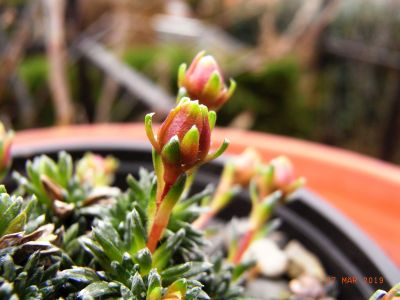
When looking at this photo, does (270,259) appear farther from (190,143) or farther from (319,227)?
(190,143)

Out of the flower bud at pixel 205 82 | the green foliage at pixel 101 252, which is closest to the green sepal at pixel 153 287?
the green foliage at pixel 101 252


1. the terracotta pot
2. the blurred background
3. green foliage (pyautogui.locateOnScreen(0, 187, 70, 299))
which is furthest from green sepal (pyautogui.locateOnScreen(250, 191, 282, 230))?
the blurred background

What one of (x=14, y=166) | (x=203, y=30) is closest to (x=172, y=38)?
(x=203, y=30)

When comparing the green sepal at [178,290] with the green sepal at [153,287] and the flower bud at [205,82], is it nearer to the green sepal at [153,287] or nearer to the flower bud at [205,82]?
the green sepal at [153,287]

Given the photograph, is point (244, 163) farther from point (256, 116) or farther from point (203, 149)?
point (256, 116)

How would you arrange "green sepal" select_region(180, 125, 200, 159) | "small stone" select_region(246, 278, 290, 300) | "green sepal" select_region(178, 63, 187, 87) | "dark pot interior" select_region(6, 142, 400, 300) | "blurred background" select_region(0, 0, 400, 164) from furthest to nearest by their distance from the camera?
1. "blurred background" select_region(0, 0, 400, 164)
2. "small stone" select_region(246, 278, 290, 300)
3. "dark pot interior" select_region(6, 142, 400, 300)
4. "green sepal" select_region(178, 63, 187, 87)
5. "green sepal" select_region(180, 125, 200, 159)

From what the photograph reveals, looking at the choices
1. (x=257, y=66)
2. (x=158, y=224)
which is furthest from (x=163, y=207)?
(x=257, y=66)

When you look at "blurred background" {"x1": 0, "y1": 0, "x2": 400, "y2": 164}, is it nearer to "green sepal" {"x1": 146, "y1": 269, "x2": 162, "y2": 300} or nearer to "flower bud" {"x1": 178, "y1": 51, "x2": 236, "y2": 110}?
"flower bud" {"x1": 178, "y1": 51, "x2": 236, "y2": 110}

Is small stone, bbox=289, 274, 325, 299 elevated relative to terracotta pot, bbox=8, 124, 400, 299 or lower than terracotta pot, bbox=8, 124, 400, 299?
lower
